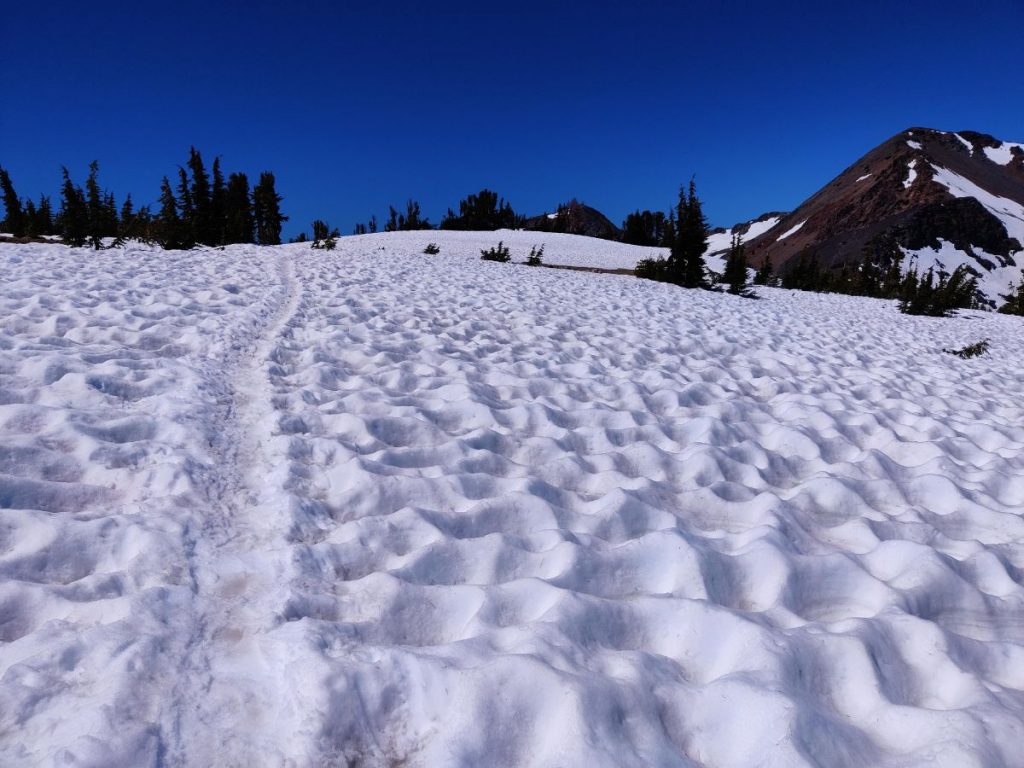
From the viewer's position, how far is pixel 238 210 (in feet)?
173

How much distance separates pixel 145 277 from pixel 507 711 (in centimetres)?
1085

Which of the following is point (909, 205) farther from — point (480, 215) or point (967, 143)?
point (480, 215)

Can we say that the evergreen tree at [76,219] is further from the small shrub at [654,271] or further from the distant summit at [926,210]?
the distant summit at [926,210]

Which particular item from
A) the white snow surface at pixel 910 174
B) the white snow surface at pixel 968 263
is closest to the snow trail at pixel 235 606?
the white snow surface at pixel 968 263

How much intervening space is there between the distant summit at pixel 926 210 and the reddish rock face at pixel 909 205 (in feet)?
0.70

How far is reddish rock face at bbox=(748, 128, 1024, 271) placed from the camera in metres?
117

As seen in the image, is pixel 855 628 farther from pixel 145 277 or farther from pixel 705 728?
pixel 145 277

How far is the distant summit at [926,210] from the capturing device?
373 ft

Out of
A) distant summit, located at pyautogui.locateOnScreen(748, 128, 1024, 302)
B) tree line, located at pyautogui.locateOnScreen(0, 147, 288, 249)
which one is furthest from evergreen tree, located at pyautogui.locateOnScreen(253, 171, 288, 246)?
distant summit, located at pyautogui.locateOnScreen(748, 128, 1024, 302)

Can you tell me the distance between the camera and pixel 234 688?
2.12 metres

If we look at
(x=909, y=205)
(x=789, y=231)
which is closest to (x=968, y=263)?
(x=909, y=205)

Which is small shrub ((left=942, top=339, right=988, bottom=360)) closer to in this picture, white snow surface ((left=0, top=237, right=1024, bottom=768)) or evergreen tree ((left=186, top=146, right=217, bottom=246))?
white snow surface ((left=0, top=237, right=1024, bottom=768))

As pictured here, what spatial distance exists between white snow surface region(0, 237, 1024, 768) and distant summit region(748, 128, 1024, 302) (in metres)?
90.9

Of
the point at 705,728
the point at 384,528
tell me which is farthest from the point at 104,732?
the point at 705,728
